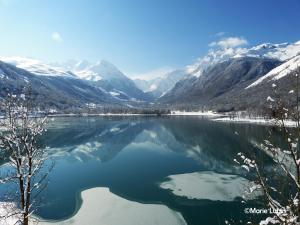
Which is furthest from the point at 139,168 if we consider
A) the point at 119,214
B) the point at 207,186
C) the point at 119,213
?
the point at 119,214

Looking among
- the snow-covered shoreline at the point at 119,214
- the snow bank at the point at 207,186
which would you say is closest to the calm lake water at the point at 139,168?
the snow-covered shoreline at the point at 119,214

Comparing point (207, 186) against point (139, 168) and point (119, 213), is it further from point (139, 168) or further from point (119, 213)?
point (139, 168)

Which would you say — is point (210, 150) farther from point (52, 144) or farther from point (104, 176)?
point (52, 144)

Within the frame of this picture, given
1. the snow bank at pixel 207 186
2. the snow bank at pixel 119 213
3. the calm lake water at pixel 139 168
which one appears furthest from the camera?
the snow bank at pixel 207 186

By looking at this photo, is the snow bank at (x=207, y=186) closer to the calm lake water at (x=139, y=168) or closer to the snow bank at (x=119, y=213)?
the calm lake water at (x=139, y=168)

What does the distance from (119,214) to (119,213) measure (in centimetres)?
41

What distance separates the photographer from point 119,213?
1774 inches

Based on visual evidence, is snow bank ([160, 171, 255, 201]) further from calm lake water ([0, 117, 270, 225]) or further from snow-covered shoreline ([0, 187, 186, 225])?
snow-covered shoreline ([0, 187, 186, 225])

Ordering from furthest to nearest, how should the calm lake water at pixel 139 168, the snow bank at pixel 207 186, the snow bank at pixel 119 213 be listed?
the snow bank at pixel 207 186 → the calm lake water at pixel 139 168 → the snow bank at pixel 119 213

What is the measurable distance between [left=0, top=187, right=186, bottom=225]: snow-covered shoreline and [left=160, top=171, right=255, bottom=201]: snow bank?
30.0 ft

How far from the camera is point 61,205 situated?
1986 inches

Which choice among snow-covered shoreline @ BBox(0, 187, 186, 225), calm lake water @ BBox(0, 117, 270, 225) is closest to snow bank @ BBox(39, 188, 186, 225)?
snow-covered shoreline @ BBox(0, 187, 186, 225)

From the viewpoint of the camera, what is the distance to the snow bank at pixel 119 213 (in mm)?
41812

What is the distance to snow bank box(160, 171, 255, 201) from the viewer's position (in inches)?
2099
